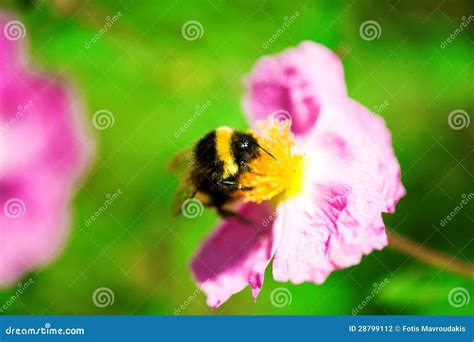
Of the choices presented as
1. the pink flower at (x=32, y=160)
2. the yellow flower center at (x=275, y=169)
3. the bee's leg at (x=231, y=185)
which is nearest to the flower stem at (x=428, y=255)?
the yellow flower center at (x=275, y=169)

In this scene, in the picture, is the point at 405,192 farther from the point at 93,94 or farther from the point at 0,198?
the point at 0,198

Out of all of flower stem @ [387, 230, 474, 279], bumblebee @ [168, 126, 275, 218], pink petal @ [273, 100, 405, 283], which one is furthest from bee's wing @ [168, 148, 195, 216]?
flower stem @ [387, 230, 474, 279]

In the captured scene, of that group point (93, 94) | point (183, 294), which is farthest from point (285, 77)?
point (183, 294)

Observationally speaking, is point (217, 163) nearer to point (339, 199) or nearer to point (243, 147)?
point (243, 147)

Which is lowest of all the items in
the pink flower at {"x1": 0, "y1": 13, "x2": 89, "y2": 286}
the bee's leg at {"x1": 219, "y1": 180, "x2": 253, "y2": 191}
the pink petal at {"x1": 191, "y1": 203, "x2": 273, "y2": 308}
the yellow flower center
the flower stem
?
the pink flower at {"x1": 0, "y1": 13, "x2": 89, "y2": 286}

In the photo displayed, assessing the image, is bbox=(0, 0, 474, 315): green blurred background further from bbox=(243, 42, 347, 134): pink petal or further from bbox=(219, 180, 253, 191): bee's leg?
bbox=(219, 180, 253, 191): bee's leg

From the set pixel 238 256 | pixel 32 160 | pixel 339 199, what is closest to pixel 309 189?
pixel 339 199
